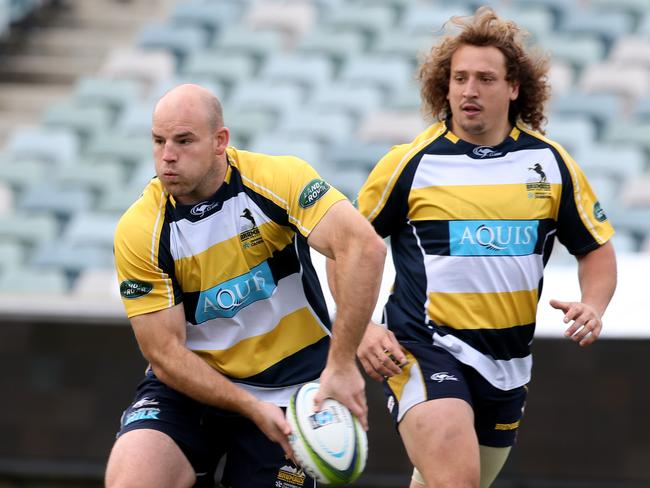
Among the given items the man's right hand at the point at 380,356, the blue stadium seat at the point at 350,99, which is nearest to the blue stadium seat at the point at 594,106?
the blue stadium seat at the point at 350,99

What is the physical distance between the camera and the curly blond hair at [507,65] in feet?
16.2

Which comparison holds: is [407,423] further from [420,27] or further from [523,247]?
[420,27]

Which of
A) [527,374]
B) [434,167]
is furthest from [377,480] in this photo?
[434,167]

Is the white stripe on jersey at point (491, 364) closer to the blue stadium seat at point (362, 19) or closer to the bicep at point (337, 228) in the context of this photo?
the bicep at point (337, 228)

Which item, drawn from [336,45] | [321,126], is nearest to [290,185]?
[321,126]

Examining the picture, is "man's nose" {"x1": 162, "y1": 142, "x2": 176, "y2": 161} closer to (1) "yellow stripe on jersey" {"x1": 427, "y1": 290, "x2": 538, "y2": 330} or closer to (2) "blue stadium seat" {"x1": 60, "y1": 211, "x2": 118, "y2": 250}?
(1) "yellow stripe on jersey" {"x1": 427, "y1": 290, "x2": 538, "y2": 330}

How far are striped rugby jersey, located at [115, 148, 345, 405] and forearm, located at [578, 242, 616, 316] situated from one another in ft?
3.58

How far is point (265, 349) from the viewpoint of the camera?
465 cm

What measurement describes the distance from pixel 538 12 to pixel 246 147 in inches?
121

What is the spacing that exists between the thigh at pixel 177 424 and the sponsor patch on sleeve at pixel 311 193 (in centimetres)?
88

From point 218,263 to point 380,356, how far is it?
70 centimetres

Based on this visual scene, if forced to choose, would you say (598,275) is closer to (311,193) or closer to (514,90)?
(514,90)

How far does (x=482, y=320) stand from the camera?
481 centimetres

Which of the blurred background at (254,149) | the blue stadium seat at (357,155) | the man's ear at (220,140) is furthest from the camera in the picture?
the blue stadium seat at (357,155)
